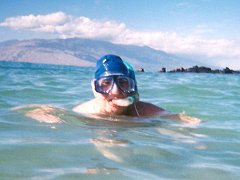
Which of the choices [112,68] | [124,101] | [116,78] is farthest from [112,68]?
[124,101]

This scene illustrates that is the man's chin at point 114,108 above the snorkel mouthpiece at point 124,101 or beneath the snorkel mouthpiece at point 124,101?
beneath

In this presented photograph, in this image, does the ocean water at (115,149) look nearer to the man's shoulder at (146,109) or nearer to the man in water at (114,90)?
the man in water at (114,90)

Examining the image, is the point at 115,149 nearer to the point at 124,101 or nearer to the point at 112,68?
the point at 124,101

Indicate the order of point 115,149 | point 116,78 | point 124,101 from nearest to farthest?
point 115,149 → point 124,101 → point 116,78

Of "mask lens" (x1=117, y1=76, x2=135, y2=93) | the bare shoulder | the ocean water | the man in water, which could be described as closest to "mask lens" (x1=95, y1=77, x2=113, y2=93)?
the man in water

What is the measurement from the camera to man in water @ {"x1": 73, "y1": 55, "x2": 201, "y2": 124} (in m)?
5.43

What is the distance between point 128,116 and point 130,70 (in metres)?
0.70

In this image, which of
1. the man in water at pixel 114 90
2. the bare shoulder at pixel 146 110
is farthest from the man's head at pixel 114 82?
the bare shoulder at pixel 146 110

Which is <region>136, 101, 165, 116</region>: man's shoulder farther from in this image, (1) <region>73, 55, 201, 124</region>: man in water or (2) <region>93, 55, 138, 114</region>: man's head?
(2) <region>93, 55, 138, 114</region>: man's head

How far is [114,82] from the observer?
18.0 feet

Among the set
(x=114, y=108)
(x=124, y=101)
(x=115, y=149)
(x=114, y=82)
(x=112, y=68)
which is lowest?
(x=115, y=149)

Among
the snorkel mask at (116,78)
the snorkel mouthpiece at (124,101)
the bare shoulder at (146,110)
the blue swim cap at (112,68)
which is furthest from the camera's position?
the bare shoulder at (146,110)

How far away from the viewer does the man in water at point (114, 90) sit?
17.8 ft

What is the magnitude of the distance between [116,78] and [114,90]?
0.69 ft
